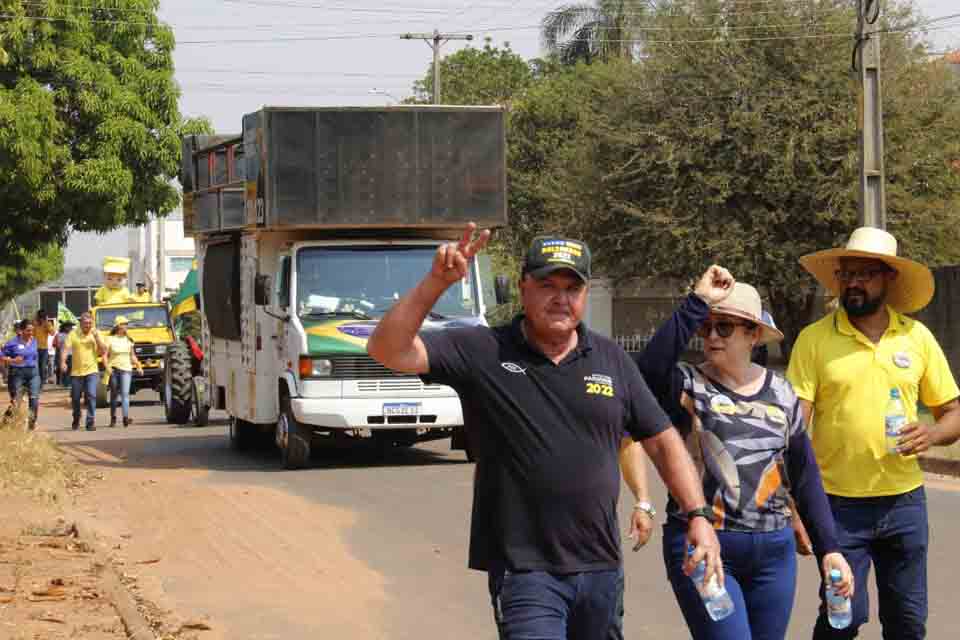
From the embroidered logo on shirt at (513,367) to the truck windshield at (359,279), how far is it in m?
12.2

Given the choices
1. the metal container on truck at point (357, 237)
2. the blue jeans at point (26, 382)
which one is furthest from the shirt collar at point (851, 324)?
the blue jeans at point (26, 382)

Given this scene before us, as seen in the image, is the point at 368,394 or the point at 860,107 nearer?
the point at 368,394

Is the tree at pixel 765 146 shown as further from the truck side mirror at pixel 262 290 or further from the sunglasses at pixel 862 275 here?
the sunglasses at pixel 862 275

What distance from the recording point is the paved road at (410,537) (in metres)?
8.86

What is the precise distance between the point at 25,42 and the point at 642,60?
14834 millimetres

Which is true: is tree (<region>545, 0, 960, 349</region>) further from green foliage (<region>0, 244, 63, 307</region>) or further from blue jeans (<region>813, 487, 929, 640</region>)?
green foliage (<region>0, 244, 63, 307</region>)

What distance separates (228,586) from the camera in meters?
10.1

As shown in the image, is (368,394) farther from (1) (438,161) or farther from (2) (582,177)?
(2) (582,177)

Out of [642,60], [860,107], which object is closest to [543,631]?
[860,107]

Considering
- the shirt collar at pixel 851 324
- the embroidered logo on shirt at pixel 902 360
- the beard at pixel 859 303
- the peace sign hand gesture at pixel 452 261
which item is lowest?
the embroidered logo on shirt at pixel 902 360

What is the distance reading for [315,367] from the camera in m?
16.9

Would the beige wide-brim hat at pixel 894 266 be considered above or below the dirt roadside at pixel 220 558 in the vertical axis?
above

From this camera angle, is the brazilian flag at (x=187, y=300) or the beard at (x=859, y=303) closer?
the beard at (x=859, y=303)

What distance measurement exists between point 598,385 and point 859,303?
187 centimetres
